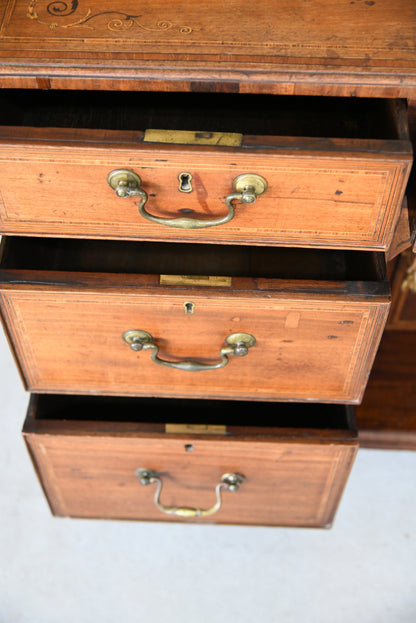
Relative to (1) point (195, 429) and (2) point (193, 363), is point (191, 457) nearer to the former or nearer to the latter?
(1) point (195, 429)

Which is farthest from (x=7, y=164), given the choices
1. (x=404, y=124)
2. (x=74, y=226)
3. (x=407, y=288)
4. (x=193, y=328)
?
(x=407, y=288)

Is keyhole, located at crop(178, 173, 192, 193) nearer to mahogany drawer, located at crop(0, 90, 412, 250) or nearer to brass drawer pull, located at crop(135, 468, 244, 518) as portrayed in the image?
mahogany drawer, located at crop(0, 90, 412, 250)

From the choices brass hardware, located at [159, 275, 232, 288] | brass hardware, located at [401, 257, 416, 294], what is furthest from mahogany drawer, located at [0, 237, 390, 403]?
brass hardware, located at [401, 257, 416, 294]

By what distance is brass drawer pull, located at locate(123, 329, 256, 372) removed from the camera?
0.80 meters

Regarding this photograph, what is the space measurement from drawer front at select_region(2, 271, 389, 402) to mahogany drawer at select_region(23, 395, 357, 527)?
0.05 meters

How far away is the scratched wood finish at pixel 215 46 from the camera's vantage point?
66 cm

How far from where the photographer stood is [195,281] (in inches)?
29.7

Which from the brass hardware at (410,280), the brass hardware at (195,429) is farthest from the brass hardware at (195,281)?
the brass hardware at (410,280)

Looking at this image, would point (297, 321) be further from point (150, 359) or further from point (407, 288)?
point (407, 288)

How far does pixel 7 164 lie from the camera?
26.7 inches

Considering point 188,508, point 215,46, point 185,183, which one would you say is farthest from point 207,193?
point 188,508

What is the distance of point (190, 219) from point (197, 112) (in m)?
0.17

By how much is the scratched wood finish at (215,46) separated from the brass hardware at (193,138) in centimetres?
4

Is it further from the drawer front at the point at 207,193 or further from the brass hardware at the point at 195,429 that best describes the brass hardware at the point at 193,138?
the brass hardware at the point at 195,429
